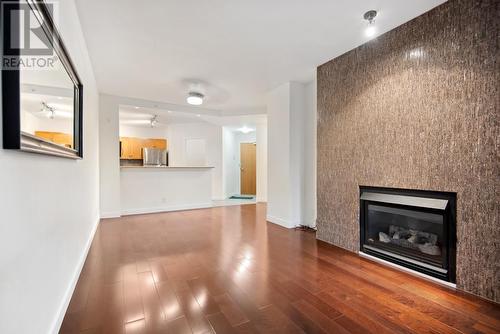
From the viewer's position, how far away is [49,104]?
1316mm

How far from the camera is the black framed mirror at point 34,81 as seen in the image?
0.84 metres

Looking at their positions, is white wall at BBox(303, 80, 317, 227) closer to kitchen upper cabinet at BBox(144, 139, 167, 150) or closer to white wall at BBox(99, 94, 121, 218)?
white wall at BBox(99, 94, 121, 218)

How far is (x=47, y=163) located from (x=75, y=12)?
1615mm

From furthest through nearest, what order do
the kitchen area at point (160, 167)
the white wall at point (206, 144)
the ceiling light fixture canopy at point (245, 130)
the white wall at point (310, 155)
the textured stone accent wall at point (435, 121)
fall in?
the ceiling light fixture canopy at point (245, 130)
the white wall at point (206, 144)
the kitchen area at point (160, 167)
the white wall at point (310, 155)
the textured stone accent wall at point (435, 121)

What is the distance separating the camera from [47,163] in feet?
4.29

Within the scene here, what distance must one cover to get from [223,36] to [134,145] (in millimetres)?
6319

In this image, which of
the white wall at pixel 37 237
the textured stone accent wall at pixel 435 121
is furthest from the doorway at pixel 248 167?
the white wall at pixel 37 237

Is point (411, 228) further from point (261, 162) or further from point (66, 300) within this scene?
point (261, 162)

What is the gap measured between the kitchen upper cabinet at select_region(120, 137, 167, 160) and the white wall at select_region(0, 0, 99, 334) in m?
6.12

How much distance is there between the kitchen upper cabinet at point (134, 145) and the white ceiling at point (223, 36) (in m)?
3.89

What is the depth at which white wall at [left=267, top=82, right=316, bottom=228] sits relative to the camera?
3.83 meters

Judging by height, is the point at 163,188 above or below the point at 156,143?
below

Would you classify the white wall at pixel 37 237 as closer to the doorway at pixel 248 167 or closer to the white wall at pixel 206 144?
the white wall at pixel 206 144

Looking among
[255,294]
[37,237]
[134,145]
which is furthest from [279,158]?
[134,145]
